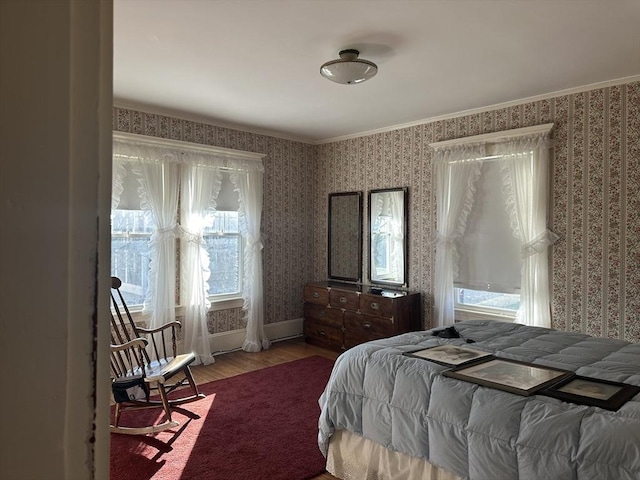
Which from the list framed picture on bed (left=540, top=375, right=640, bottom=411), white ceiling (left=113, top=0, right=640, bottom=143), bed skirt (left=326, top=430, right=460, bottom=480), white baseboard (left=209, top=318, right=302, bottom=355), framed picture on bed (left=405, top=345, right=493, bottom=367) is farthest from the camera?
white baseboard (left=209, top=318, right=302, bottom=355)

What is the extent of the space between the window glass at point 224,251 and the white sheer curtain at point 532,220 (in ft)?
10.0

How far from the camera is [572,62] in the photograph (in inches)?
125

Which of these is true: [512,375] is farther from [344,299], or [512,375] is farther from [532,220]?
[344,299]

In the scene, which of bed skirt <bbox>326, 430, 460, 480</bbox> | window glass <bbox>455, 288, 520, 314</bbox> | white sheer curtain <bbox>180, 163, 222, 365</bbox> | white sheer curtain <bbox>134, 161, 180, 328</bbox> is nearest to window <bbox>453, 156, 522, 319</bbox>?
window glass <bbox>455, 288, 520, 314</bbox>

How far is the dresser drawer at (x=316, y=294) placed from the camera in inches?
208

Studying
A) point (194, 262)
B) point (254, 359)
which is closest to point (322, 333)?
point (254, 359)

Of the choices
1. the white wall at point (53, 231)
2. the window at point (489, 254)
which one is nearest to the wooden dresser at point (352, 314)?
the window at point (489, 254)

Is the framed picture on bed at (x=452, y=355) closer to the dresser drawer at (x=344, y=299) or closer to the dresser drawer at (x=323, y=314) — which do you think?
the dresser drawer at (x=344, y=299)

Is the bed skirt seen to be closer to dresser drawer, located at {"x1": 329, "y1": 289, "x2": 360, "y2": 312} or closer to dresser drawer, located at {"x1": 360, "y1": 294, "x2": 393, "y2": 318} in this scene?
dresser drawer, located at {"x1": 360, "y1": 294, "x2": 393, "y2": 318}

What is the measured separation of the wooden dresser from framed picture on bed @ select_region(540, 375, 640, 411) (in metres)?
2.61

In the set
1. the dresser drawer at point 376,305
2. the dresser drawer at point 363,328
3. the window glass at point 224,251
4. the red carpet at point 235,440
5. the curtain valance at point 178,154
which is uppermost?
the curtain valance at point 178,154

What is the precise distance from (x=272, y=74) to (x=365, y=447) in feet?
8.82

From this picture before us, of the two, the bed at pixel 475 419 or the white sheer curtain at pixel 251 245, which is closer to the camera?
the bed at pixel 475 419

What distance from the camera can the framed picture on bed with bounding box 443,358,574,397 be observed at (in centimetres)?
194
